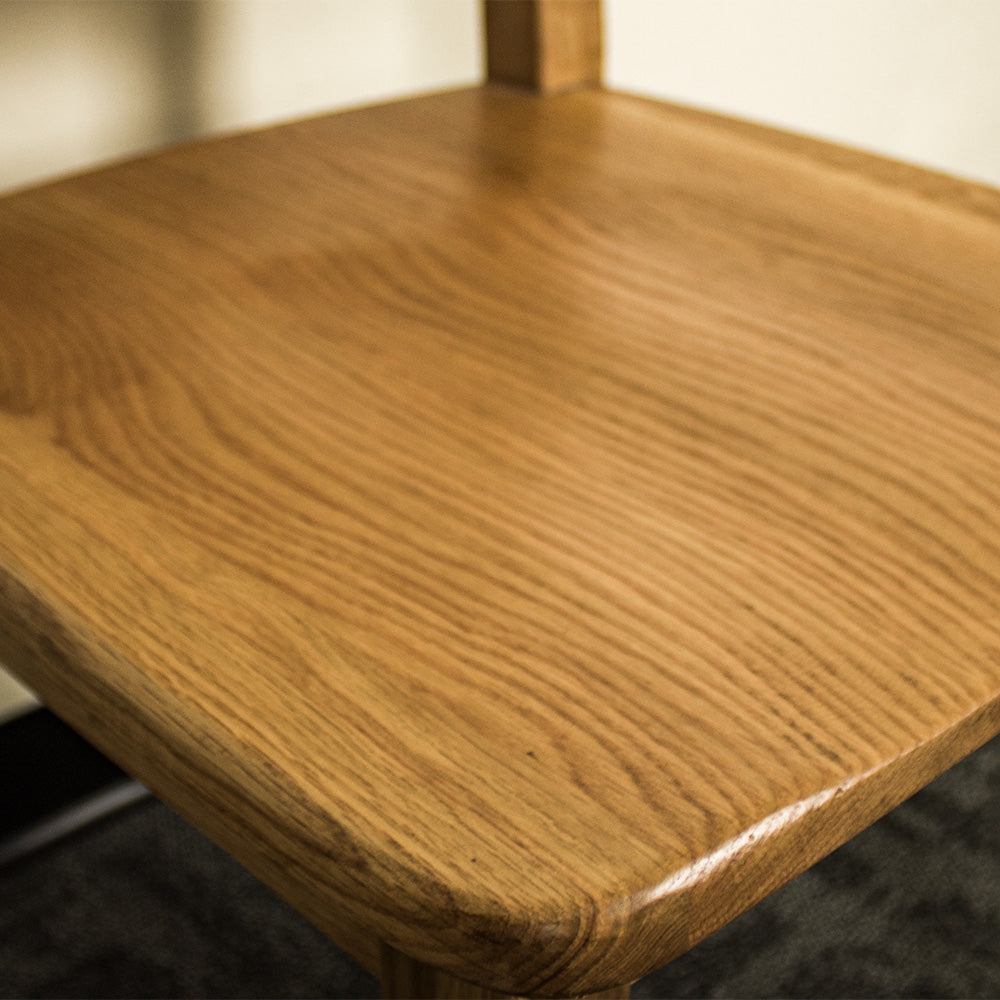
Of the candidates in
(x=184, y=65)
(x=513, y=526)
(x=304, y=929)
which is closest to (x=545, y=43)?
(x=184, y=65)

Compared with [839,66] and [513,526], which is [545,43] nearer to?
[513,526]

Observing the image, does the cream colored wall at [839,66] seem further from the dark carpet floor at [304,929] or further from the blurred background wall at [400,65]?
the dark carpet floor at [304,929]

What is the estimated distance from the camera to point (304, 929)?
0.66m

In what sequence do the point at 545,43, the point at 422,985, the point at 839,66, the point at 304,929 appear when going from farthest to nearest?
1. the point at 839,66
2. the point at 304,929
3. the point at 545,43
4. the point at 422,985

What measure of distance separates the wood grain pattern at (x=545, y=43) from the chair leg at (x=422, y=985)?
402 millimetres

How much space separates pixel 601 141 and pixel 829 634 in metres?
0.31

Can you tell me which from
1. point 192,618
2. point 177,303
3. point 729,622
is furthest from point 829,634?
point 177,303

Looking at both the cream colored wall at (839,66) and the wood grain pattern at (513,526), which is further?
the cream colored wall at (839,66)

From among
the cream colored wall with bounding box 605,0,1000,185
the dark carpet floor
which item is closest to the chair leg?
the dark carpet floor

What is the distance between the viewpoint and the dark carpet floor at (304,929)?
64 centimetres

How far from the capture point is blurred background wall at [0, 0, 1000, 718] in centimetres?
60

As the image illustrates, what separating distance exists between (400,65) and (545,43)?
203 millimetres

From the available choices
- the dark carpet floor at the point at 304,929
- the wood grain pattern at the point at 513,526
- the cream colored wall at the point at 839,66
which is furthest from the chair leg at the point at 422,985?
the cream colored wall at the point at 839,66

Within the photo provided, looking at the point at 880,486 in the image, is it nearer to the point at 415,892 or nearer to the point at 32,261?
the point at 415,892
